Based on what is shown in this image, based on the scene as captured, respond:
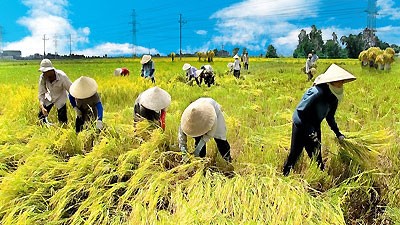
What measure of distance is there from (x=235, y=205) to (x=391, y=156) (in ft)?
5.11

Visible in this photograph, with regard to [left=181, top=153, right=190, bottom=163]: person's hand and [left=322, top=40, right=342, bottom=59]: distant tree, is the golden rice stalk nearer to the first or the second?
[left=181, top=153, right=190, bottom=163]: person's hand

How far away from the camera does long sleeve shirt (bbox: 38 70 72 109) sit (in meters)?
4.33

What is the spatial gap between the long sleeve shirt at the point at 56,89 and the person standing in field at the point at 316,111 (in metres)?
2.55

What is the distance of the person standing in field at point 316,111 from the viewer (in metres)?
2.88

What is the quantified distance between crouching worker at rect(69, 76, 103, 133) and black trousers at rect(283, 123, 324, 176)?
69.9 inches

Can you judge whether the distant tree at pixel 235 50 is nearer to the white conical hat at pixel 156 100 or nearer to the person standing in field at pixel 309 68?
the person standing in field at pixel 309 68

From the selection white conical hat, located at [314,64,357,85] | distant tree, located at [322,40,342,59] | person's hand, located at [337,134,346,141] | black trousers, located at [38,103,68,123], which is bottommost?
person's hand, located at [337,134,346,141]

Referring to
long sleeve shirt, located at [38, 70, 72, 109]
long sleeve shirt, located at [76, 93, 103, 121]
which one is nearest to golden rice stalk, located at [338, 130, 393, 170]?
long sleeve shirt, located at [76, 93, 103, 121]

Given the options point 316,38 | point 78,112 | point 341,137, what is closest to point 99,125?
point 78,112

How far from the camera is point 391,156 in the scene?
3.29 m

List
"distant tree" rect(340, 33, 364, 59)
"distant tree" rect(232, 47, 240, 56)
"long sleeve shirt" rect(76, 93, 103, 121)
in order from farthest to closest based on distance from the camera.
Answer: "distant tree" rect(232, 47, 240, 56), "distant tree" rect(340, 33, 364, 59), "long sleeve shirt" rect(76, 93, 103, 121)

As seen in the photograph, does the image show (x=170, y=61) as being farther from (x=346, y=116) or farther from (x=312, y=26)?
(x=346, y=116)

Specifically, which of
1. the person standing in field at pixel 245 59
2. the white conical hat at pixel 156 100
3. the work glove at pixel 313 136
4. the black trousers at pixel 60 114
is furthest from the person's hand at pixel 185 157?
the person standing in field at pixel 245 59

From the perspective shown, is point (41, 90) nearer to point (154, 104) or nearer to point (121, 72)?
point (154, 104)
